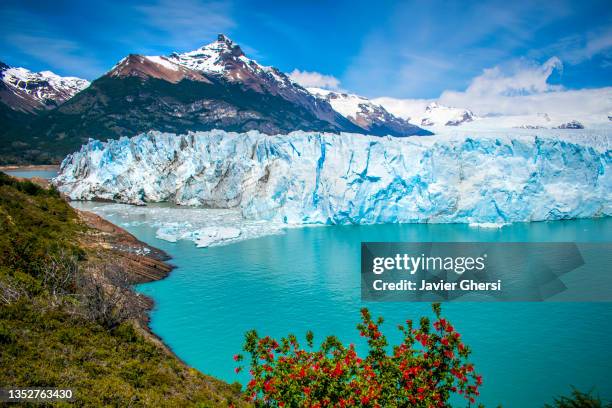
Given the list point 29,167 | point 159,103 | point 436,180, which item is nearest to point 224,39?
point 159,103

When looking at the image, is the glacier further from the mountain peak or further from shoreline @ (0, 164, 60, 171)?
the mountain peak

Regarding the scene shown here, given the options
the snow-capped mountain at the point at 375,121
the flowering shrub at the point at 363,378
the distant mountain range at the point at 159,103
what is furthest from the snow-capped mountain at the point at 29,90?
the flowering shrub at the point at 363,378

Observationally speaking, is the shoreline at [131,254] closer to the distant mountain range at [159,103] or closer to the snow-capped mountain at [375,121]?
the distant mountain range at [159,103]

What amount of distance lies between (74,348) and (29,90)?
16570 centimetres

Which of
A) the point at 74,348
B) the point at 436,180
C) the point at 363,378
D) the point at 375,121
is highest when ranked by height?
the point at 375,121

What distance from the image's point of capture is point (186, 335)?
12.6m

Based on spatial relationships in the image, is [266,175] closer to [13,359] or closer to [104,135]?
[13,359]

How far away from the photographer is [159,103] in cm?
10856

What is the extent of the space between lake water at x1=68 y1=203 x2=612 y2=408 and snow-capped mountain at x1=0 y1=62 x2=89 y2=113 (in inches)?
5277

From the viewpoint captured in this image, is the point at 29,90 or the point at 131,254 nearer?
the point at 131,254

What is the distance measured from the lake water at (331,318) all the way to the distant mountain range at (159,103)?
74067 mm

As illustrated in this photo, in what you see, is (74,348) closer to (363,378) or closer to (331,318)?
(363,378)

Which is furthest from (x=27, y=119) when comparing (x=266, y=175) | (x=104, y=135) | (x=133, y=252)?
(x=133, y=252)

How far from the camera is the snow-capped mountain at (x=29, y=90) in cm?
12925
